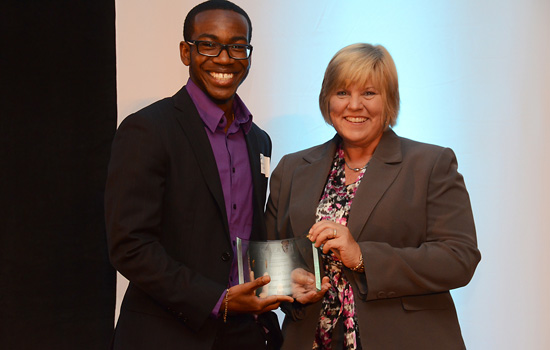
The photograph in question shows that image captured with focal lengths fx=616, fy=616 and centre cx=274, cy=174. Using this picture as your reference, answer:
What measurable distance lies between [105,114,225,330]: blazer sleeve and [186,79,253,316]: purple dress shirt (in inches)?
8.3

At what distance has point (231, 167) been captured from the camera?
85.7 inches

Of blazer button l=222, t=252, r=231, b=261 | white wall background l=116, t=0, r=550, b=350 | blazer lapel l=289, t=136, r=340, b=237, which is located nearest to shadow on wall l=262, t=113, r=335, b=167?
white wall background l=116, t=0, r=550, b=350

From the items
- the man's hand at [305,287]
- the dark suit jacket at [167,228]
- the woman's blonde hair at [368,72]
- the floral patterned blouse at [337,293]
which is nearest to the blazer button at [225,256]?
the dark suit jacket at [167,228]

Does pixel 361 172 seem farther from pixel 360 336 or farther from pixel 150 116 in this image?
pixel 150 116

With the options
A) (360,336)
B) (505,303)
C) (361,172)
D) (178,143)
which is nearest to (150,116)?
(178,143)

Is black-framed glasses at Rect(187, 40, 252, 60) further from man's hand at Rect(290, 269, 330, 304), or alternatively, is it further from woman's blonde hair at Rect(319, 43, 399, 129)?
man's hand at Rect(290, 269, 330, 304)

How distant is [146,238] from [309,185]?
2.20ft

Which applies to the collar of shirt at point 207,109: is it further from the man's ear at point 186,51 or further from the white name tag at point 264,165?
the white name tag at point 264,165

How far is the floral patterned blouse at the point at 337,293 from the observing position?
211 centimetres

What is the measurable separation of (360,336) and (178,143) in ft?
2.88

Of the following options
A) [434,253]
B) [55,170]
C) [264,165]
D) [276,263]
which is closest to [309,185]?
[264,165]

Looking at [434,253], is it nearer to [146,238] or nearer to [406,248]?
[406,248]

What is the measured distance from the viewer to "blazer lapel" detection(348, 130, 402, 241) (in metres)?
2.11

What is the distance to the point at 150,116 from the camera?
2021mm
